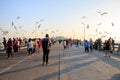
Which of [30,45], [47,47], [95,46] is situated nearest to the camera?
[47,47]

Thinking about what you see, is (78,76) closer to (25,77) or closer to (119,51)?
(25,77)

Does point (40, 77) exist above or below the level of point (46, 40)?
below

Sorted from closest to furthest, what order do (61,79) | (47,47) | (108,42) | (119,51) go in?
(61,79) < (47,47) < (108,42) < (119,51)

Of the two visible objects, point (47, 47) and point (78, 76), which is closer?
point (78, 76)

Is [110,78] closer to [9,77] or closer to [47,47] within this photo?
[9,77]

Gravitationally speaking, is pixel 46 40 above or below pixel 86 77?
above

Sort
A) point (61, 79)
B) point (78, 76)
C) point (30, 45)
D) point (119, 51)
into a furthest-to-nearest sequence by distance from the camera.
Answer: point (119, 51) → point (30, 45) → point (78, 76) → point (61, 79)

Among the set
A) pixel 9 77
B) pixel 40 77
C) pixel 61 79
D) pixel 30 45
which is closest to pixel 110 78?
pixel 61 79

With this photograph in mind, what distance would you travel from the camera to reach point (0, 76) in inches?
561

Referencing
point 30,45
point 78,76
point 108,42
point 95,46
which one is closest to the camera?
point 78,76

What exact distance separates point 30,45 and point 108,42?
8.43 meters

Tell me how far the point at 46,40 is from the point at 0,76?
616cm

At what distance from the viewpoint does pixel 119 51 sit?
3603cm

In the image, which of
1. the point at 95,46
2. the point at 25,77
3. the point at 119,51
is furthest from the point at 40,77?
→ the point at 95,46
